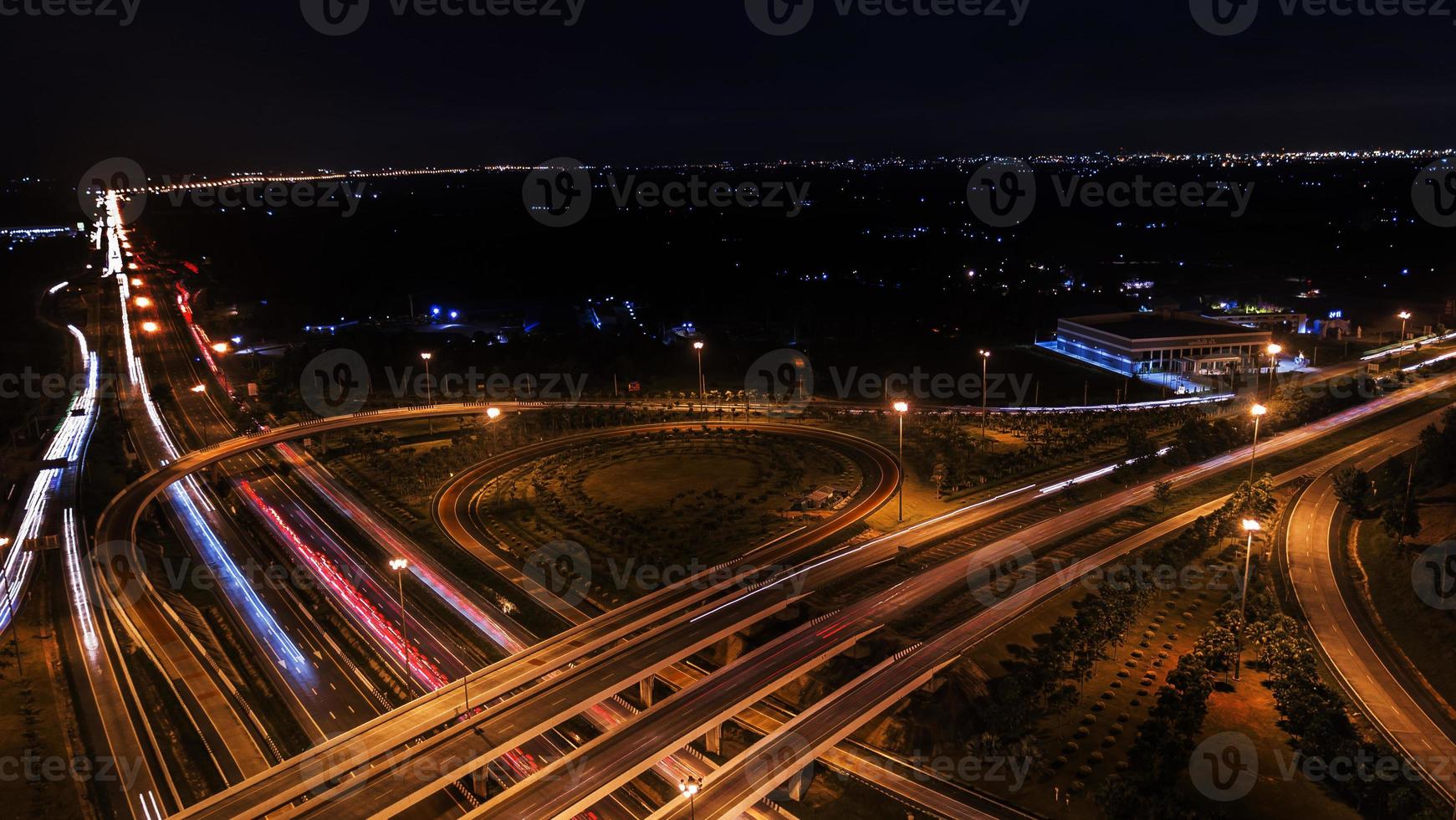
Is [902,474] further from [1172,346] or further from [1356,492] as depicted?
[1172,346]

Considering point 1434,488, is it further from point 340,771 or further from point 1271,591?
point 340,771

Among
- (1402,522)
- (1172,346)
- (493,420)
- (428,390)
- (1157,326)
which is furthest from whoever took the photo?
(1157,326)

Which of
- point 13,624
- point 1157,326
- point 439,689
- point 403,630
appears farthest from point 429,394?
point 1157,326

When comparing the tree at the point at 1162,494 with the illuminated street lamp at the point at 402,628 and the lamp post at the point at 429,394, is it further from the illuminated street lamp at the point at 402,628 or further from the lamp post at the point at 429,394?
the lamp post at the point at 429,394

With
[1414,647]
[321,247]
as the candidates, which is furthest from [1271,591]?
[321,247]

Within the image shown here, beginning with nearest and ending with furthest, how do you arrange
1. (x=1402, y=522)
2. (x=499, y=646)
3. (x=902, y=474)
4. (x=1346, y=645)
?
(x=1346, y=645)
(x=499, y=646)
(x=1402, y=522)
(x=902, y=474)

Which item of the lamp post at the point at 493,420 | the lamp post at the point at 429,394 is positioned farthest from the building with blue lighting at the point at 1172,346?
the lamp post at the point at 429,394

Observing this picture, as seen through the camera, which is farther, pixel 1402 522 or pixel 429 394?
pixel 429 394
